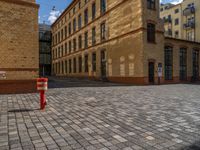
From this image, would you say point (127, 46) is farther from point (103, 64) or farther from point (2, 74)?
point (2, 74)

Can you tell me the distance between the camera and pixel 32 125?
4352 millimetres

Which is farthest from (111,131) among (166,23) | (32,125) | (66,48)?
(166,23)

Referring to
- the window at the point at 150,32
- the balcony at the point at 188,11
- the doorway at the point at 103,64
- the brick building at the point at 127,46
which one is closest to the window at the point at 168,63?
the brick building at the point at 127,46

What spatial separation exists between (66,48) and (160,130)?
37473 millimetres

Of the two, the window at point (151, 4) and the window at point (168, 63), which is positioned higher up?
the window at point (151, 4)

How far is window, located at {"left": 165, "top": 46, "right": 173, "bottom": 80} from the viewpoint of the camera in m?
21.6

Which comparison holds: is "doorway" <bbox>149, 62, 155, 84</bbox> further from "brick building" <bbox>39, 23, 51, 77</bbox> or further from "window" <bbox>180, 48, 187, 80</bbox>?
"brick building" <bbox>39, 23, 51, 77</bbox>

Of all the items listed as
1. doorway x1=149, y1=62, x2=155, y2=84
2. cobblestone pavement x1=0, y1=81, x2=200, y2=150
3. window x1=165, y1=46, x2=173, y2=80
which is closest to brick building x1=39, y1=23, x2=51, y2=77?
window x1=165, y1=46, x2=173, y2=80

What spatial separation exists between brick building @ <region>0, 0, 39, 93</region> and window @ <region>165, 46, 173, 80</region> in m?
16.4

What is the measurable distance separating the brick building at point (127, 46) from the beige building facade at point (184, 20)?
10.6 metres

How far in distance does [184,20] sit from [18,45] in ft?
122

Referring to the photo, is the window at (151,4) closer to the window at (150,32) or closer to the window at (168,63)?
the window at (150,32)

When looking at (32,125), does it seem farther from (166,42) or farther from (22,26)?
(166,42)

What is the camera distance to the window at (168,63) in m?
21.6
